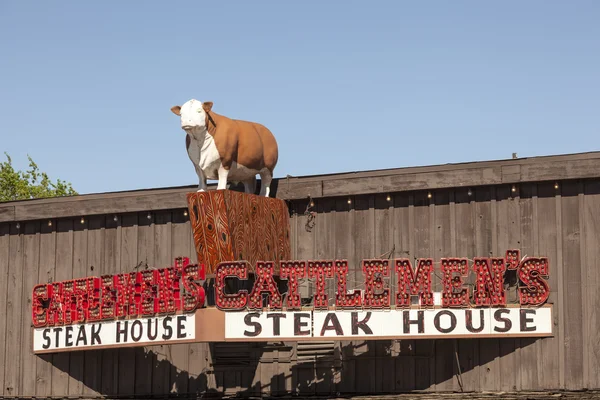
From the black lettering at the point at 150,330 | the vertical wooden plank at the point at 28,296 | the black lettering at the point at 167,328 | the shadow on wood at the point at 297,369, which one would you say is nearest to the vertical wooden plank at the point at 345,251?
the shadow on wood at the point at 297,369

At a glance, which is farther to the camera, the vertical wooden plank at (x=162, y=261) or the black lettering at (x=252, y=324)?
the vertical wooden plank at (x=162, y=261)

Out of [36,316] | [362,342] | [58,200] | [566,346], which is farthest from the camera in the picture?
A: [58,200]

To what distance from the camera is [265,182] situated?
32750 mm

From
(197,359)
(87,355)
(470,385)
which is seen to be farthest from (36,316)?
(470,385)

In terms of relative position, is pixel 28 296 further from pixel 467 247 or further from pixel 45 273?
pixel 467 247

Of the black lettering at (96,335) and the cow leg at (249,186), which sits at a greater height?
the cow leg at (249,186)

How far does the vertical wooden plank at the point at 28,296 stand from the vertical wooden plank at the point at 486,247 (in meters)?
14.2

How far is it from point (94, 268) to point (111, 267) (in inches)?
24.5

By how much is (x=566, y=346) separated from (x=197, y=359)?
1065cm

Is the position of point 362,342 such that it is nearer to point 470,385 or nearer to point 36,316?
point 470,385

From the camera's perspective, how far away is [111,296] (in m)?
31.8

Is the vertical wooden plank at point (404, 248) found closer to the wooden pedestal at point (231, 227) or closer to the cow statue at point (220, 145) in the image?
the wooden pedestal at point (231, 227)

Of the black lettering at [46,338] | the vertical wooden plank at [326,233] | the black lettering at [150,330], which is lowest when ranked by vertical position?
the black lettering at [46,338]

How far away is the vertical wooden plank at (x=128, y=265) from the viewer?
34.0m
